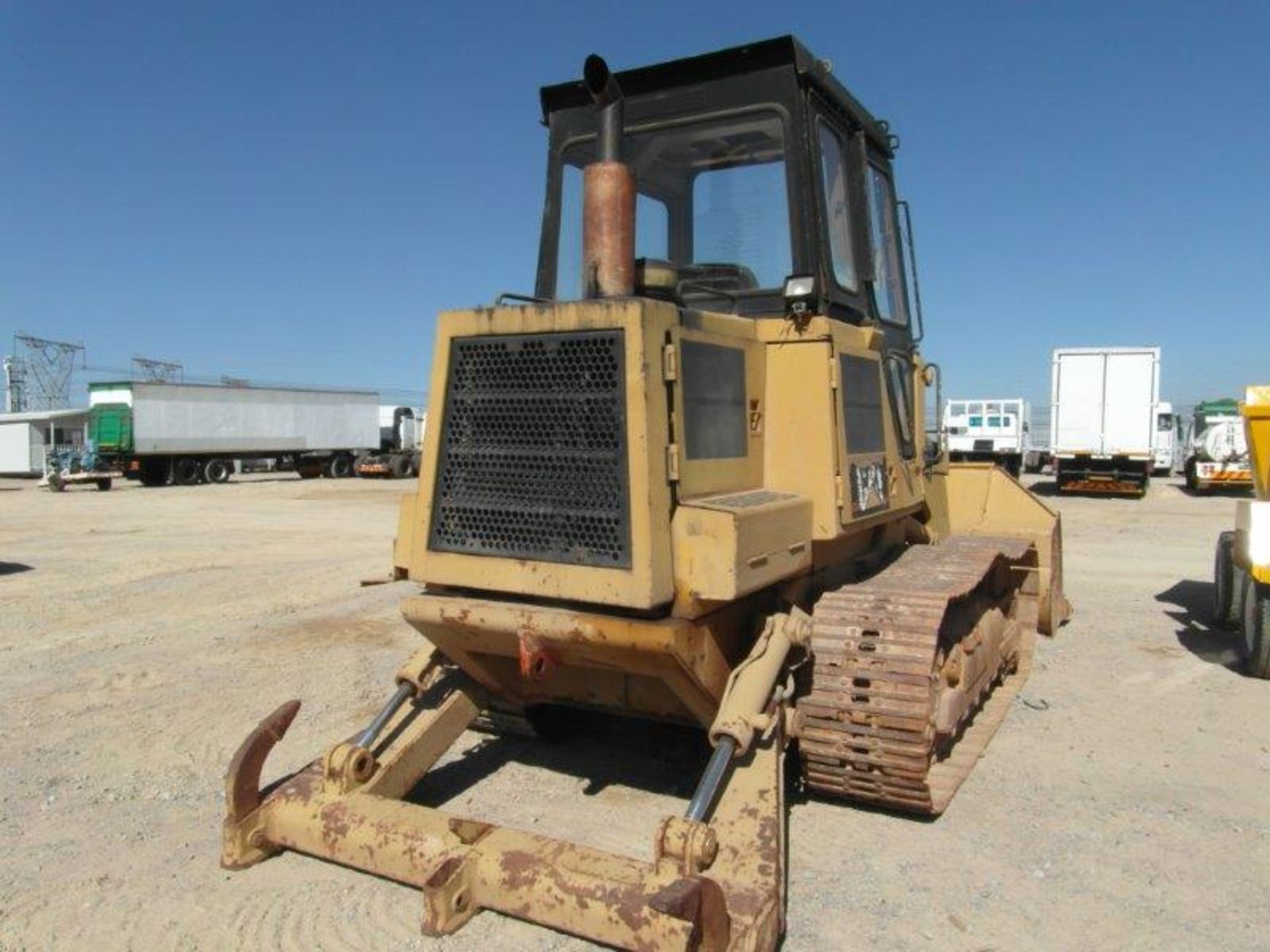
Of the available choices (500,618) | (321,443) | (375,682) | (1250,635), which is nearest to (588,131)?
(500,618)

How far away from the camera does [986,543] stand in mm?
6055

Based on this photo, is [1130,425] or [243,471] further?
[243,471]

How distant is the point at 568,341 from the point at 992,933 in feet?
8.38

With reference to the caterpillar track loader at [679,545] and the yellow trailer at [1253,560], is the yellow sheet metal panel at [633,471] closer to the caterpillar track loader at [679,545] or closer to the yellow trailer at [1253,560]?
the caterpillar track loader at [679,545]

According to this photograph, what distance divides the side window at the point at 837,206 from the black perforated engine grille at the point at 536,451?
5.39 ft

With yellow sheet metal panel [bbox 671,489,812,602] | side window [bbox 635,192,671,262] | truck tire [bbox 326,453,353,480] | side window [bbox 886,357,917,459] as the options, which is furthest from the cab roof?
truck tire [bbox 326,453,353,480]

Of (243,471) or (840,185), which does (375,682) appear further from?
(243,471)

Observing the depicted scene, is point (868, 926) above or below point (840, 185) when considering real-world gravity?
below

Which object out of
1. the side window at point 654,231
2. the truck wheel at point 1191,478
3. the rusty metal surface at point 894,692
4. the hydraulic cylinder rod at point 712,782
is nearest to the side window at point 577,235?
the side window at point 654,231

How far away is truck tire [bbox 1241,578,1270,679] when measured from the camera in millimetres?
6855

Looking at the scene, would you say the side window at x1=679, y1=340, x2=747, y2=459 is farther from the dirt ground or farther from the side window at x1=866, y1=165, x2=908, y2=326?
the dirt ground

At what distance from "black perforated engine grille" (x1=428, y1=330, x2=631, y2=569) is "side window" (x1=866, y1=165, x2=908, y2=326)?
2168 millimetres

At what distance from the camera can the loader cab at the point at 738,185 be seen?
15.5 ft

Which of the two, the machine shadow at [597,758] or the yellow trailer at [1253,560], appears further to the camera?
the yellow trailer at [1253,560]
